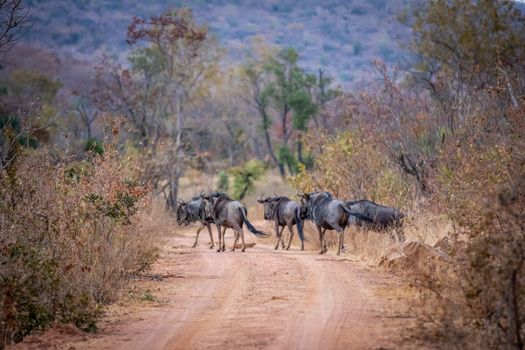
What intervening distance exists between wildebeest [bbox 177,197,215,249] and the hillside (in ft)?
326

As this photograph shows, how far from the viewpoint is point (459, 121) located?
22.5 meters

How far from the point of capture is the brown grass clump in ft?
34.2

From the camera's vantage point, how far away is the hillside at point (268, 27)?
433 ft

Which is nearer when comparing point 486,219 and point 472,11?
point 486,219

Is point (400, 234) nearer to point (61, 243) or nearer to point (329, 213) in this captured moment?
point (329, 213)

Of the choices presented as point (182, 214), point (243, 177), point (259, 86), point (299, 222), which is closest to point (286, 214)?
point (299, 222)

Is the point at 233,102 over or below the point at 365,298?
below

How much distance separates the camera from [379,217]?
768 inches

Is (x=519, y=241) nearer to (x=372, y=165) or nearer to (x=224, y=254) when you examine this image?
(x=224, y=254)

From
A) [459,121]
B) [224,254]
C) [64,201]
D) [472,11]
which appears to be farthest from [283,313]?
[472,11]

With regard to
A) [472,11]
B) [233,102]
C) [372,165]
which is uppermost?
[472,11]

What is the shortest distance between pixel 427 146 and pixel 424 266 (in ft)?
33.9

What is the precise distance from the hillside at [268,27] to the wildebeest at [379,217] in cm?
10431

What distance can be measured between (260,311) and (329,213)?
28.7 ft
